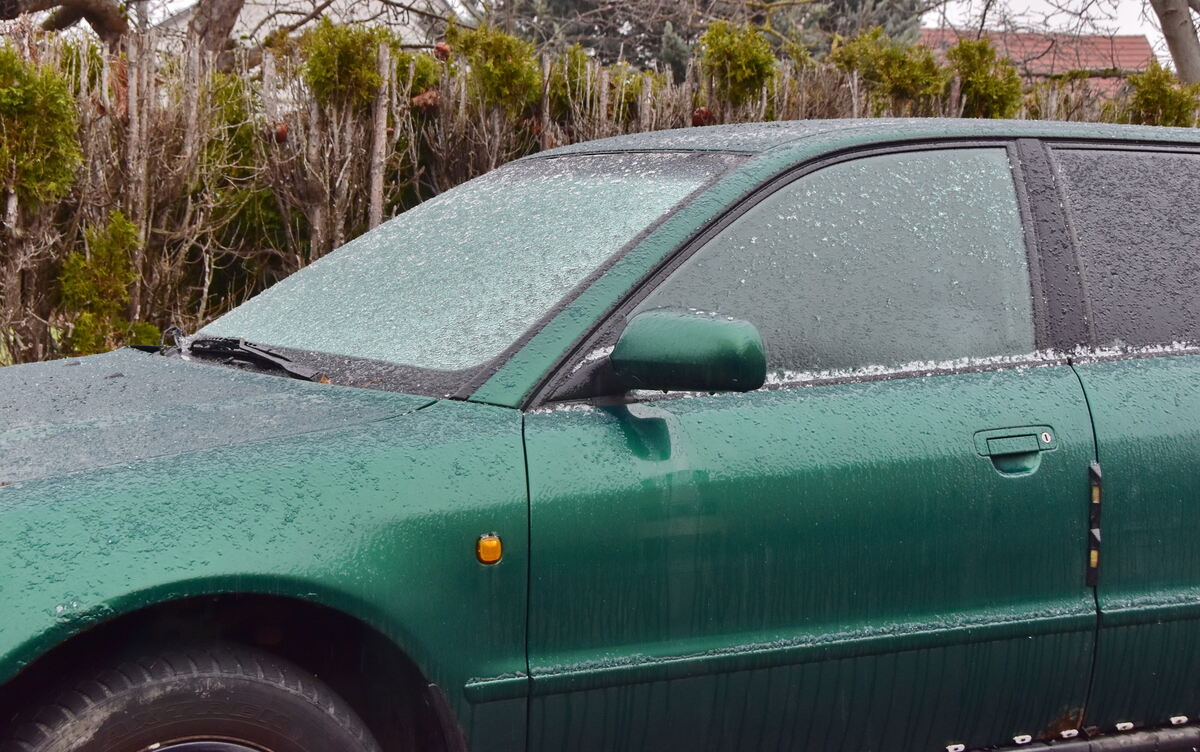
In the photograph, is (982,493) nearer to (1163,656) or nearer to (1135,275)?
(1163,656)

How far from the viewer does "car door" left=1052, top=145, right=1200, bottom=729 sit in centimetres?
261

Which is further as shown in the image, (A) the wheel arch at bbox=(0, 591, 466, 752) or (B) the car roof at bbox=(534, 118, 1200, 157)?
(B) the car roof at bbox=(534, 118, 1200, 157)

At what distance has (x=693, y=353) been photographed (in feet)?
7.34

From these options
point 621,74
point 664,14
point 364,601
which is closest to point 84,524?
point 364,601

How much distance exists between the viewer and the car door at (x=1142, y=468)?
8.55 ft

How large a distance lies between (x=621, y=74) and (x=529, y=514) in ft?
20.2

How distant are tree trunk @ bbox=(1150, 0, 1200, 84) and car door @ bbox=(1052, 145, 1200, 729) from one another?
53.4 ft

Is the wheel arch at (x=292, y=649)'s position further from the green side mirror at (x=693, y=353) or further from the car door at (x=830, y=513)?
the green side mirror at (x=693, y=353)

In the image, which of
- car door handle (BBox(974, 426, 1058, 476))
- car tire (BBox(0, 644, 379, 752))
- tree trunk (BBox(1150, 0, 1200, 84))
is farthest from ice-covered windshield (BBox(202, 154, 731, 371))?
tree trunk (BBox(1150, 0, 1200, 84))

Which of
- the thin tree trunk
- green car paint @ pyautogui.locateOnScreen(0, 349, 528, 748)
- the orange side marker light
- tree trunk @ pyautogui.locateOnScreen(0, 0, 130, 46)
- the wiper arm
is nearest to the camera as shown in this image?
green car paint @ pyautogui.locateOnScreen(0, 349, 528, 748)

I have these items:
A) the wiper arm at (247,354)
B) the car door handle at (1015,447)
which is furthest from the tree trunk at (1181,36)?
the wiper arm at (247,354)

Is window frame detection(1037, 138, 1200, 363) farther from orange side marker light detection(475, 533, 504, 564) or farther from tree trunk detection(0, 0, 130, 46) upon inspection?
tree trunk detection(0, 0, 130, 46)

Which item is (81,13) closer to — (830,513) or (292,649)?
(292,649)

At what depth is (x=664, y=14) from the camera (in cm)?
2231
